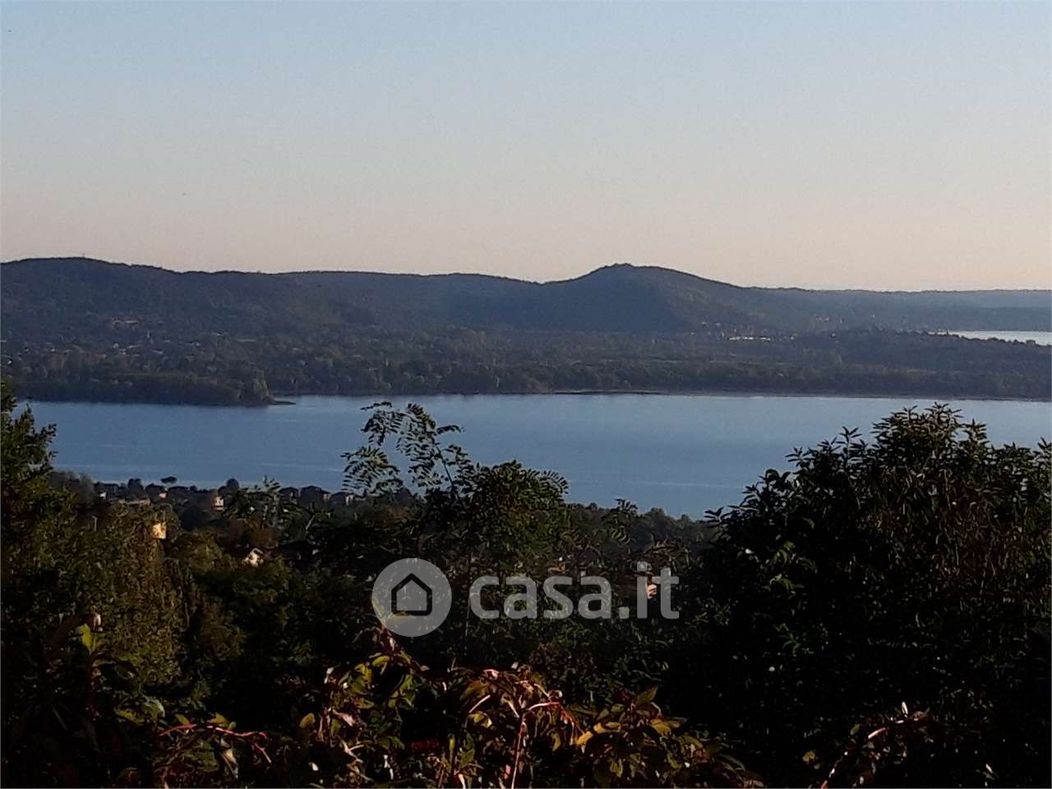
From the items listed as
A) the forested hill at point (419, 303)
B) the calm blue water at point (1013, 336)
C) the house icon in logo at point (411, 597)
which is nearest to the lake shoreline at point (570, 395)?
the calm blue water at point (1013, 336)

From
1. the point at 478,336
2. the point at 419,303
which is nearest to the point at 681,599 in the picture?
the point at 478,336

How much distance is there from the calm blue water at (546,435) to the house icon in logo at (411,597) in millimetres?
1622

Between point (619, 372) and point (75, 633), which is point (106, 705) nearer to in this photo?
point (75, 633)

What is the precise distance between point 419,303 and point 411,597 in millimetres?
18602

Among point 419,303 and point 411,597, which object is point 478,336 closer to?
point 419,303

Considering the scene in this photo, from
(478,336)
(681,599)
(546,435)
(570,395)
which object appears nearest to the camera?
(681,599)

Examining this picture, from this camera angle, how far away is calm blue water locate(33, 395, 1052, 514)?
29.8 ft

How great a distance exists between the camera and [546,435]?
12.7 metres

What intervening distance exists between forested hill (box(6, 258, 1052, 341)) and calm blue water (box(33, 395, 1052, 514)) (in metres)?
3.53

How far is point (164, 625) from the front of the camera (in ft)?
16.0

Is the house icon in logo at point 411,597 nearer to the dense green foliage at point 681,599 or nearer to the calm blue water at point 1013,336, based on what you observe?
the dense green foliage at point 681,599

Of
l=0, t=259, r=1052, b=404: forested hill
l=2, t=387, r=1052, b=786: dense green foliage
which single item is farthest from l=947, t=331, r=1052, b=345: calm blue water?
l=2, t=387, r=1052, b=786: dense green foliage

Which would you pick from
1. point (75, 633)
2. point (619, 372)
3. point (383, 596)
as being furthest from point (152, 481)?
point (75, 633)

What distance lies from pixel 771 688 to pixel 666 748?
8.83ft
